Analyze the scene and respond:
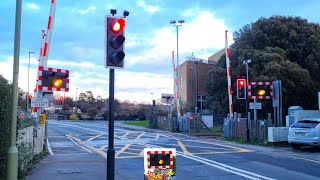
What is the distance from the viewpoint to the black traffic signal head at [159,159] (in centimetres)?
773

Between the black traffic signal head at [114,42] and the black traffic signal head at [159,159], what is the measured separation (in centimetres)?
200

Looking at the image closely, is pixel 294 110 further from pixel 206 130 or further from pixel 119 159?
pixel 206 130

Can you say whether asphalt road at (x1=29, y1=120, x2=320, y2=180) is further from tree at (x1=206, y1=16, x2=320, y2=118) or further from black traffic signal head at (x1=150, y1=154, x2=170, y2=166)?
tree at (x1=206, y1=16, x2=320, y2=118)

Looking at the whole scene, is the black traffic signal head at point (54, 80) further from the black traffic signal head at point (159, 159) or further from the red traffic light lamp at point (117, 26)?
the black traffic signal head at point (159, 159)

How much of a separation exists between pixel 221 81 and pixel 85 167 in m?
31.6

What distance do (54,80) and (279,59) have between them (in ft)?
95.2

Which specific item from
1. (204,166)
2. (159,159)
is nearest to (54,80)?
(204,166)

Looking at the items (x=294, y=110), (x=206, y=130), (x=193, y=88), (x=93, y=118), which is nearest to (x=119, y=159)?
(x=294, y=110)

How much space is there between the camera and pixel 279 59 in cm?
3984

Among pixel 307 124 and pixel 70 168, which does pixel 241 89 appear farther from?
pixel 70 168

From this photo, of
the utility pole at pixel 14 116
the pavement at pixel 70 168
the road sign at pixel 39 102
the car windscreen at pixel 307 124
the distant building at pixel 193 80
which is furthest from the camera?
the distant building at pixel 193 80

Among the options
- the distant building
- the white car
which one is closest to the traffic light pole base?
the white car

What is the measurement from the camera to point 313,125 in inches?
748

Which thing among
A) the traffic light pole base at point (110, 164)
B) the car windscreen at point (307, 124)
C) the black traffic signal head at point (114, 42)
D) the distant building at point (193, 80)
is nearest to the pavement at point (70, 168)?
the traffic light pole base at point (110, 164)
